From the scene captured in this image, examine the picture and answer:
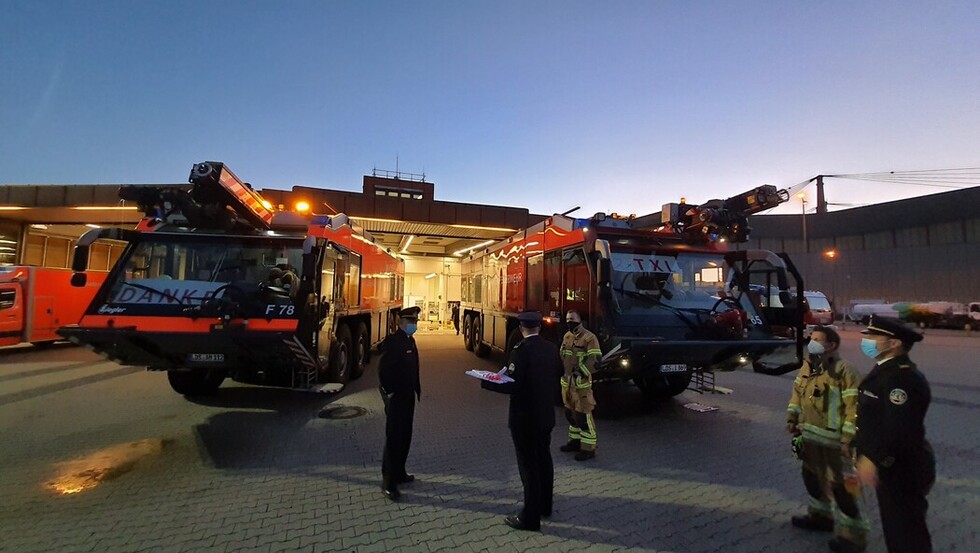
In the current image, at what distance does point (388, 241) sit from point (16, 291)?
1503 centimetres

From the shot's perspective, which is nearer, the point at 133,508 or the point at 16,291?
the point at 133,508

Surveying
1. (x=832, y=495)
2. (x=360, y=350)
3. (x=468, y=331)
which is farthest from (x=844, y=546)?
(x=468, y=331)

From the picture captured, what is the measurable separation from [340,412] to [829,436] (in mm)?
6139

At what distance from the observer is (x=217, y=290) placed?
5.95m

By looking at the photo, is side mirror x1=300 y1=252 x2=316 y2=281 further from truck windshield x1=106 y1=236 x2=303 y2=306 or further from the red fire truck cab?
the red fire truck cab

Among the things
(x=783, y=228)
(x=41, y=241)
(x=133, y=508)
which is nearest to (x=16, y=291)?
(x=41, y=241)

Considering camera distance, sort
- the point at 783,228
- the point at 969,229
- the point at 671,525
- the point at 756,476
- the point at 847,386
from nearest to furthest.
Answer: the point at 847,386, the point at 671,525, the point at 756,476, the point at 969,229, the point at 783,228

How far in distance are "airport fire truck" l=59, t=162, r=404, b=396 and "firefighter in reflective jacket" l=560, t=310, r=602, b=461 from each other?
3396mm

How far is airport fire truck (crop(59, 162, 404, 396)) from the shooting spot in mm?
5590

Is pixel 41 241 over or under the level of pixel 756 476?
over

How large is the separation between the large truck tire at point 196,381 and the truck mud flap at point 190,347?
5.58ft

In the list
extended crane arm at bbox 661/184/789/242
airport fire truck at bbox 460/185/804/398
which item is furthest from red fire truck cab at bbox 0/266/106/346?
extended crane arm at bbox 661/184/789/242

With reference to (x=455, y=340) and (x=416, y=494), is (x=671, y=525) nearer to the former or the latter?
(x=416, y=494)

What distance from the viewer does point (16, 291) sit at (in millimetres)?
13891
